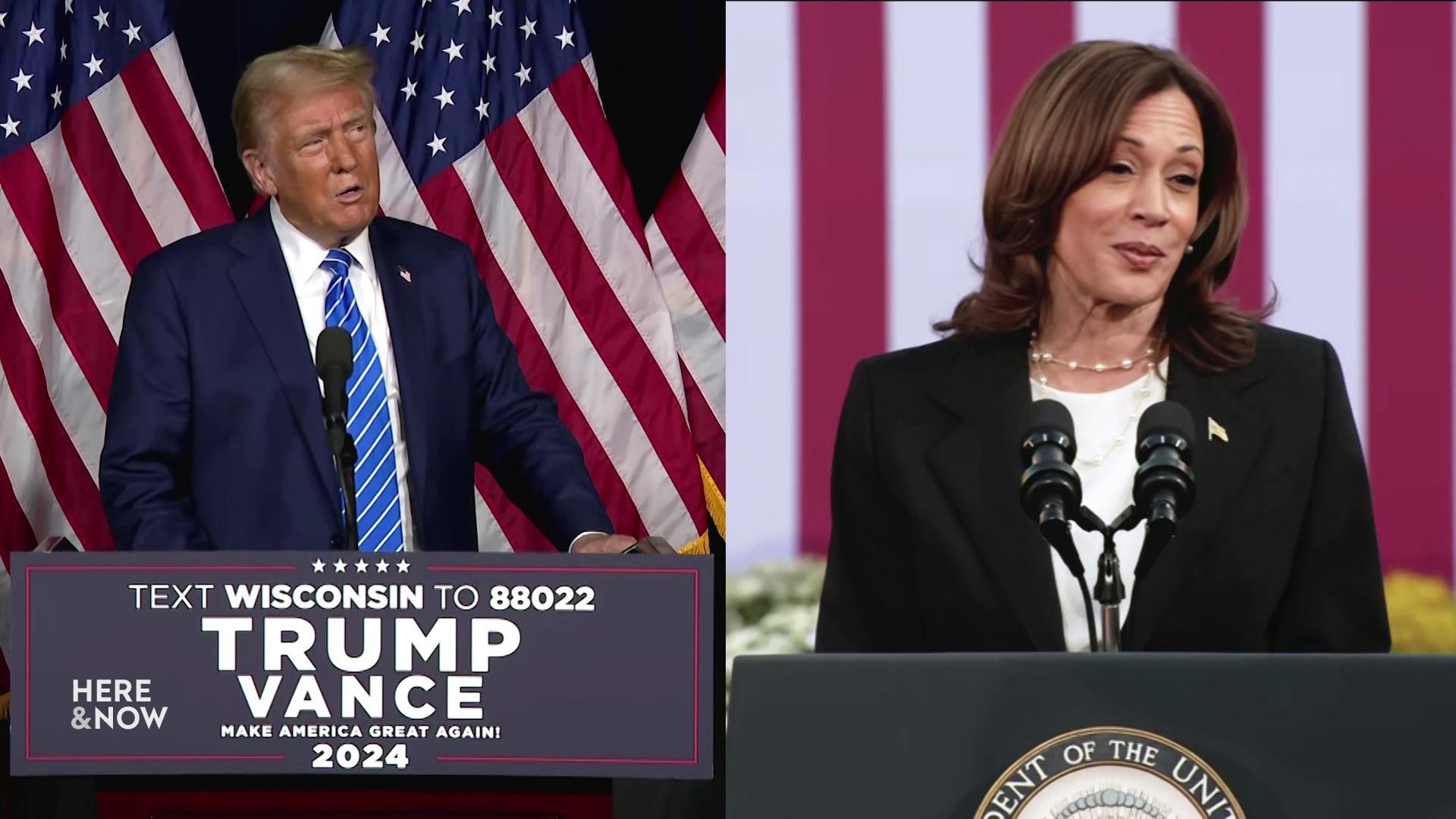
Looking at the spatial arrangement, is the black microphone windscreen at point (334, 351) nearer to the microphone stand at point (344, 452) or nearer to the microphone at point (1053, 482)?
the microphone stand at point (344, 452)

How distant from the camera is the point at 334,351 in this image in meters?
3.41

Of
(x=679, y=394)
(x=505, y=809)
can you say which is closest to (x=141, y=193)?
(x=679, y=394)

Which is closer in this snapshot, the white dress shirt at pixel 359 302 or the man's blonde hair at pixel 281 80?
the white dress shirt at pixel 359 302

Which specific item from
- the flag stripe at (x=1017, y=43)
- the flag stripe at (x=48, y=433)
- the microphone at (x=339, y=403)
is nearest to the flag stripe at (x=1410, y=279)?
the flag stripe at (x=1017, y=43)

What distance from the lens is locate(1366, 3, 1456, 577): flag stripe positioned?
473cm

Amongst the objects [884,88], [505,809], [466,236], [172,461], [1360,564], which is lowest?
[505,809]

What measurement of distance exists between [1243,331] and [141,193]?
2.77 meters

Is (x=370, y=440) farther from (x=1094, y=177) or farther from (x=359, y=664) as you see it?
(x=1094, y=177)

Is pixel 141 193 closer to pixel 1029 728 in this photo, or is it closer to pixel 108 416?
pixel 108 416

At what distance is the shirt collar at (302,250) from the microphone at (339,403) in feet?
4.10

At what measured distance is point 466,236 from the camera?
4.95 m

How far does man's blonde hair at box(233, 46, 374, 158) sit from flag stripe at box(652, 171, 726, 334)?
0.81 m

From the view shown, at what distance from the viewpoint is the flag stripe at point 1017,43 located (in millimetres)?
Answer: 4832

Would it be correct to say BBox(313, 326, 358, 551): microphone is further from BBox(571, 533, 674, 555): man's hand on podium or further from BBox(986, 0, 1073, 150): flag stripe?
BBox(986, 0, 1073, 150): flag stripe
